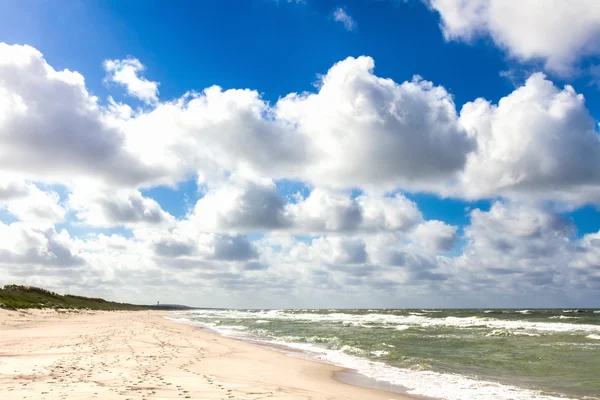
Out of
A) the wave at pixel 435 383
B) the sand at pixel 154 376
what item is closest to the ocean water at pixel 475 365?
the wave at pixel 435 383

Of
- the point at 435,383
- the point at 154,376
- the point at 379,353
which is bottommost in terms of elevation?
the point at 379,353

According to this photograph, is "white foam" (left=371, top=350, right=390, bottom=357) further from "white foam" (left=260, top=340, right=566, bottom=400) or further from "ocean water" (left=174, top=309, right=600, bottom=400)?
"white foam" (left=260, top=340, right=566, bottom=400)

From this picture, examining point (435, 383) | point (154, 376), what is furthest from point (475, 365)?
point (154, 376)

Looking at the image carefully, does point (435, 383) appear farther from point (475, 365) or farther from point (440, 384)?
point (475, 365)

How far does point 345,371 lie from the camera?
1717 cm

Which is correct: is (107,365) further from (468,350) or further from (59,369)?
(468,350)

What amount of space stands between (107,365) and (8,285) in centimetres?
7970

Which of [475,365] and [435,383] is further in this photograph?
[475,365]

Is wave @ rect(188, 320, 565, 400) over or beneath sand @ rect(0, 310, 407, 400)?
beneath

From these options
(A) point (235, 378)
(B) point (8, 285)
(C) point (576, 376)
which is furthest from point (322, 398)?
(B) point (8, 285)

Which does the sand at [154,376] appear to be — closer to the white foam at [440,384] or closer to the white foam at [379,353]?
the white foam at [440,384]

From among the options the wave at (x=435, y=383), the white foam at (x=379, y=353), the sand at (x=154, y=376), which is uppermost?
the sand at (x=154, y=376)

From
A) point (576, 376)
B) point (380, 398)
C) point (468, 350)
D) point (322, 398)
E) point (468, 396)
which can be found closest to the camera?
point (322, 398)

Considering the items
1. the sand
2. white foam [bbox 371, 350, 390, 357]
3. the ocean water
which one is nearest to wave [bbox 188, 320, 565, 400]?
the ocean water
